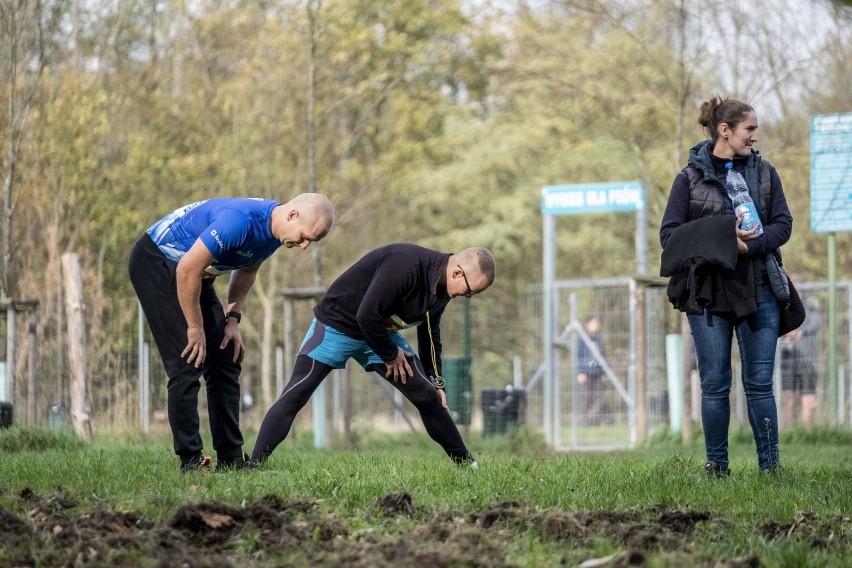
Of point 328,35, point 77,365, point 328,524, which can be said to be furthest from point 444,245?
point 328,524

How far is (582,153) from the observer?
3019 centimetres

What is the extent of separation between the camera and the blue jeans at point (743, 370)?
694 centimetres

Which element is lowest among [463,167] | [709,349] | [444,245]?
[709,349]

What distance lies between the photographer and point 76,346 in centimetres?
1180

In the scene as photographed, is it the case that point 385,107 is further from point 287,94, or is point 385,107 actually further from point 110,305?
point 110,305

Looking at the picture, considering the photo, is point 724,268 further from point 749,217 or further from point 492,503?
point 492,503

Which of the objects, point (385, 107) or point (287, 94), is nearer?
point (287, 94)

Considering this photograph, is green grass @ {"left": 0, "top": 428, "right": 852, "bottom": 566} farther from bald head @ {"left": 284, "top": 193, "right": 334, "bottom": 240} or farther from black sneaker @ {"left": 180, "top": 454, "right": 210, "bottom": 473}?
bald head @ {"left": 284, "top": 193, "right": 334, "bottom": 240}

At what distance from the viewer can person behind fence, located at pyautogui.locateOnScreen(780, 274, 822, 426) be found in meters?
16.5

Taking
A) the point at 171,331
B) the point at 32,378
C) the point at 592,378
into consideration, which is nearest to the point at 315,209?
the point at 171,331

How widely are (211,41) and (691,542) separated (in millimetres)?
22723

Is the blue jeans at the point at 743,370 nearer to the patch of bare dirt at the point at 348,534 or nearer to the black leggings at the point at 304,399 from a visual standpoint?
the black leggings at the point at 304,399

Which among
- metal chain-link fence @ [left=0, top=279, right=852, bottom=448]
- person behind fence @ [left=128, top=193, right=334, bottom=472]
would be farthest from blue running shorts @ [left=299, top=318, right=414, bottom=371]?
metal chain-link fence @ [left=0, top=279, right=852, bottom=448]

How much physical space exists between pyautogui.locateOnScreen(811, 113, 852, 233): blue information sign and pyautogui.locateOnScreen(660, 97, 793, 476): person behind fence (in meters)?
6.31
